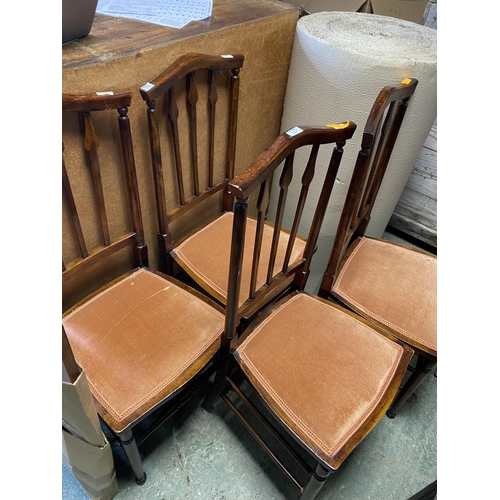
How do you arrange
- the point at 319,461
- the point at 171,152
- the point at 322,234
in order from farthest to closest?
the point at 322,234 < the point at 171,152 < the point at 319,461

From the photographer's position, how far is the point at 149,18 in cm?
110

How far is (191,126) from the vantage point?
1.12 meters

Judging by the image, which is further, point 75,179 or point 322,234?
point 322,234

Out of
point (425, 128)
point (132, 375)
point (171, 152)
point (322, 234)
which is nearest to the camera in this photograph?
point (132, 375)

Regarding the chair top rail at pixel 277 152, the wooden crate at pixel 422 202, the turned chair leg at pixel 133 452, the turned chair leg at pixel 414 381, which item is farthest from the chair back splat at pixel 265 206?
the wooden crate at pixel 422 202

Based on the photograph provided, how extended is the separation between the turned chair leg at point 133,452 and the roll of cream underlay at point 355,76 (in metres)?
1.05

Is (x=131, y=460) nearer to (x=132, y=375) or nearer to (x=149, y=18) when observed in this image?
(x=132, y=375)

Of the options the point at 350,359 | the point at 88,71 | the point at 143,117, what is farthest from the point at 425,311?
the point at 88,71

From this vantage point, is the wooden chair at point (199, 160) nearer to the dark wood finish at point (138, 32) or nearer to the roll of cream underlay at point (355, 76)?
the dark wood finish at point (138, 32)

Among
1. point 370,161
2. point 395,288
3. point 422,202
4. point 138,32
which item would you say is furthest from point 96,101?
point 422,202

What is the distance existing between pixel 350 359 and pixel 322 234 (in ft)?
2.32

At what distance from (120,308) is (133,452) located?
0.37 metres

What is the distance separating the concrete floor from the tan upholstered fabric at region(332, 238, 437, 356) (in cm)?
44

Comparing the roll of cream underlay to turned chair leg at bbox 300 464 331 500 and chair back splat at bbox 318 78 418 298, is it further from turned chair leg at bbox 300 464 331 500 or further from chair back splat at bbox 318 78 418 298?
turned chair leg at bbox 300 464 331 500
